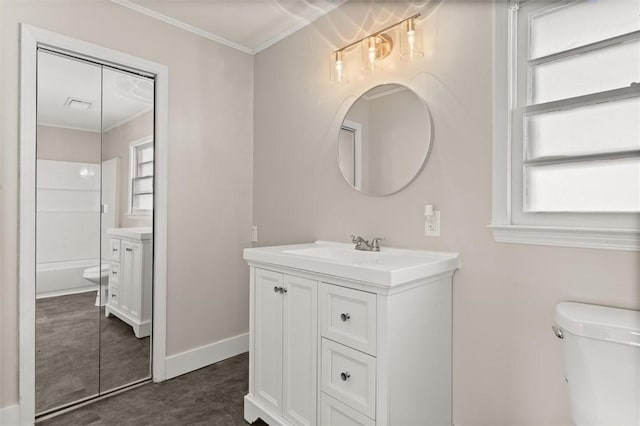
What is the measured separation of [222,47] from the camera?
273cm

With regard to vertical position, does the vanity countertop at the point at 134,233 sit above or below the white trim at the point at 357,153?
below

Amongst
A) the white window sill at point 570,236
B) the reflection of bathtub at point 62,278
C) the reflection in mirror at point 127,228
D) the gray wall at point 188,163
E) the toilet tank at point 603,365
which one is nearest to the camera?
the toilet tank at point 603,365

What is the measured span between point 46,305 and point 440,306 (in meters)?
2.10

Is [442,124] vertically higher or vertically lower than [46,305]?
higher

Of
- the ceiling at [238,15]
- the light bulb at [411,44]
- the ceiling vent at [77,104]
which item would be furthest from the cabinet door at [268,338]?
the ceiling at [238,15]

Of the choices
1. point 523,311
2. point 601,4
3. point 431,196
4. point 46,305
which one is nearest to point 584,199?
point 523,311

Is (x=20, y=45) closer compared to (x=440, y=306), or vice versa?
(x=440, y=306)

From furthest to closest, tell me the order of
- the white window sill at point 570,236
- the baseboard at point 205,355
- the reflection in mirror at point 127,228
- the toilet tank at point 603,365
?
the baseboard at point 205,355
the reflection in mirror at point 127,228
the white window sill at point 570,236
the toilet tank at point 603,365

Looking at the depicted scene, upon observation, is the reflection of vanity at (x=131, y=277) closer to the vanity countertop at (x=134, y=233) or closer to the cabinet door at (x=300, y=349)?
the vanity countertop at (x=134, y=233)

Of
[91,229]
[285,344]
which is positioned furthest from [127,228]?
[285,344]

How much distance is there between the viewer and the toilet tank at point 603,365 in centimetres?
107

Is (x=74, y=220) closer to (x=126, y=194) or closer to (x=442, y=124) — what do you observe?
(x=126, y=194)

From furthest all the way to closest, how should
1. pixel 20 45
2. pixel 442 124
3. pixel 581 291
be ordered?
pixel 20 45 < pixel 442 124 < pixel 581 291

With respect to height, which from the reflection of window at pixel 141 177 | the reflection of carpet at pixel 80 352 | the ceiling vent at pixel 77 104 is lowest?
the reflection of carpet at pixel 80 352
